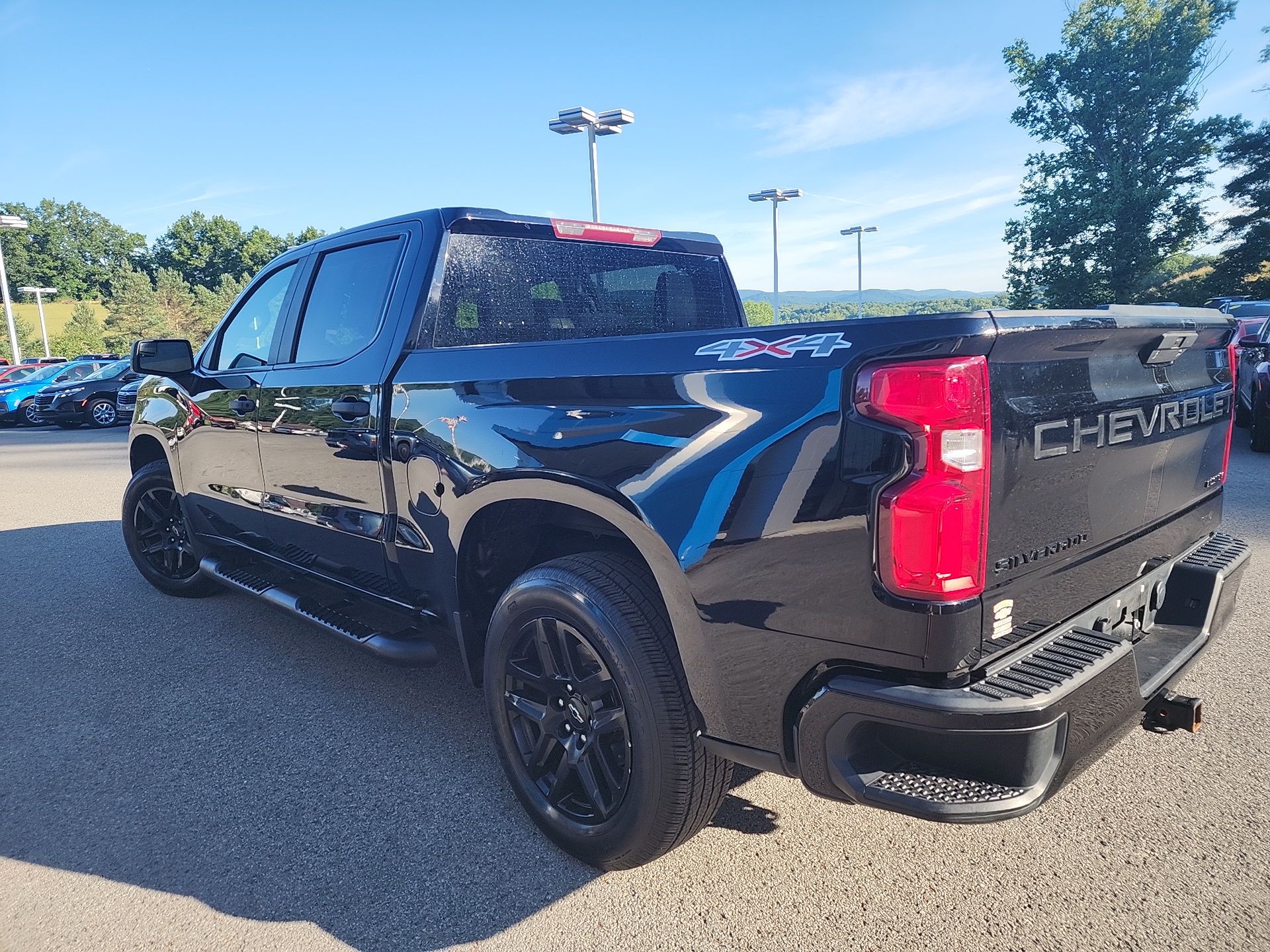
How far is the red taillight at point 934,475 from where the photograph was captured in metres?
1.65

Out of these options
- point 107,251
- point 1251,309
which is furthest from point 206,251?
point 1251,309

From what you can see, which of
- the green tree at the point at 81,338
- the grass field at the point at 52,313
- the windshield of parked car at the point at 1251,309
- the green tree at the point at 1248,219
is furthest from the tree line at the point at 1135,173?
the grass field at the point at 52,313

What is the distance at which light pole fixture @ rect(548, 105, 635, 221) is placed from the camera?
60.4 ft

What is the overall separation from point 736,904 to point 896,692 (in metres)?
0.92

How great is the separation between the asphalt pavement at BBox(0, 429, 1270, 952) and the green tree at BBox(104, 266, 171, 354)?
67.2 meters

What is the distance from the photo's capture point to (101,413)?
2122cm

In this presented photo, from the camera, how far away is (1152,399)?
2201mm

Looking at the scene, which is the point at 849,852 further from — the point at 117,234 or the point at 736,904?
the point at 117,234

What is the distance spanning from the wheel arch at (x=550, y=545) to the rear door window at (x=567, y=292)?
2.22 feet

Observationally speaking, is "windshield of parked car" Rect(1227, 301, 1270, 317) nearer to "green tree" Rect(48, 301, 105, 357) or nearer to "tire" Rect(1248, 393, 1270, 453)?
"tire" Rect(1248, 393, 1270, 453)

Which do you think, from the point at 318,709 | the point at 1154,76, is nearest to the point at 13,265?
the point at 1154,76

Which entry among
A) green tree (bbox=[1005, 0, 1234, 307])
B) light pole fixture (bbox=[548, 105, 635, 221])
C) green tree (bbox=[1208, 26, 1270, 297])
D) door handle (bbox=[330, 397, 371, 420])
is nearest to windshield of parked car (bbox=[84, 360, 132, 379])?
light pole fixture (bbox=[548, 105, 635, 221])

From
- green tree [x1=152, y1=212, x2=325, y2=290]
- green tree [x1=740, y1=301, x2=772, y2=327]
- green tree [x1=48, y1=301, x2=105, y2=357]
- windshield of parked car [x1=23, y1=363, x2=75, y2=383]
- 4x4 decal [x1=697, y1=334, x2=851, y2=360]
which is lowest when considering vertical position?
windshield of parked car [x1=23, y1=363, x2=75, y2=383]

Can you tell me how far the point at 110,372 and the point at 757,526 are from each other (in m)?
25.0
